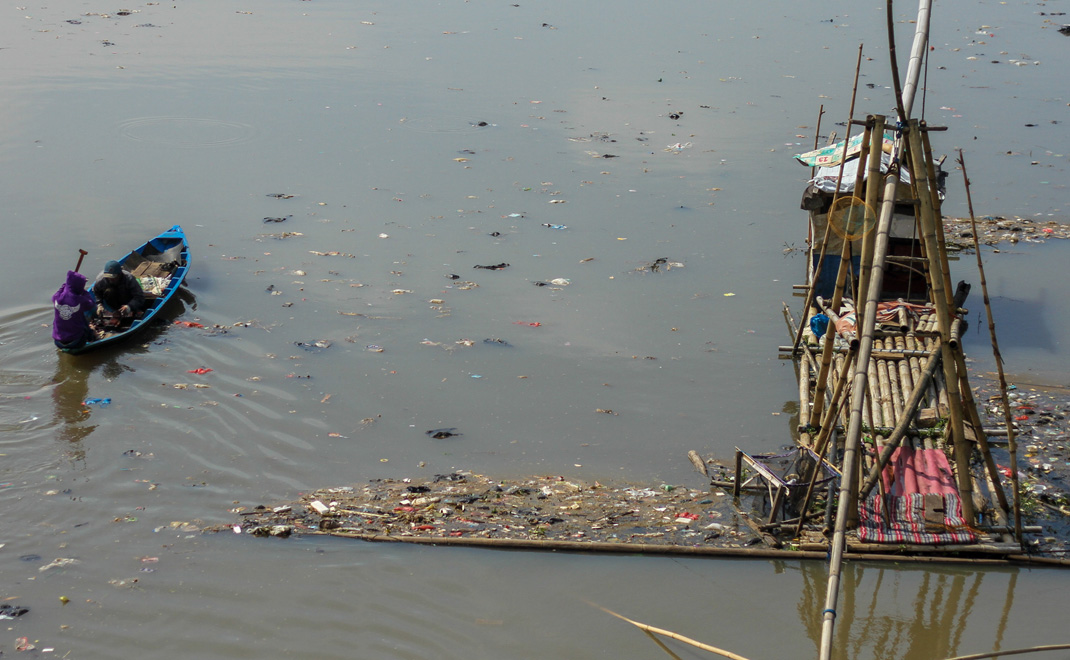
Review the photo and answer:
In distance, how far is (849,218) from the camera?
6137mm

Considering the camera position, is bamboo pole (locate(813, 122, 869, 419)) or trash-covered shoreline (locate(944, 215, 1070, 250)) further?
trash-covered shoreline (locate(944, 215, 1070, 250))

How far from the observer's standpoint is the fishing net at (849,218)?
6039 mm

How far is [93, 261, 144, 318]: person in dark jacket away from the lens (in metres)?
9.19

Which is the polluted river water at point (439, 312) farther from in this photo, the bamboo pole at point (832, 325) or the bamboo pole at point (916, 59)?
the bamboo pole at point (916, 59)

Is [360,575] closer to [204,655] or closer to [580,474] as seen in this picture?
[204,655]

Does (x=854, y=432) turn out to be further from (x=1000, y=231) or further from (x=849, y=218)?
(x=1000, y=231)

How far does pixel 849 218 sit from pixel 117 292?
7.42 metres

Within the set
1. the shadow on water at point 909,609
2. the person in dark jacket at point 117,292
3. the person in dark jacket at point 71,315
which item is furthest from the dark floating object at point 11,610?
the shadow on water at point 909,609

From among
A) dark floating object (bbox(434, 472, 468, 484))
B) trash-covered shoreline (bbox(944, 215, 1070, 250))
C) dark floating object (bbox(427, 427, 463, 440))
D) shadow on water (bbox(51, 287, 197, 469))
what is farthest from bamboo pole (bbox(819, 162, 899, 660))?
trash-covered shoreline (bbox(944, 215, 1070, 250))

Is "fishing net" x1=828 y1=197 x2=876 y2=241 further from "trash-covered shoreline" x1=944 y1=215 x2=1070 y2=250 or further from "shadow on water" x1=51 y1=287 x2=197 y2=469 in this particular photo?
"shadow on water" x1=51 y1=287 x2=197 y2=469

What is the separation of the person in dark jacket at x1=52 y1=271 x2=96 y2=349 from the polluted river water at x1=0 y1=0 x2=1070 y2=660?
341 millimetres

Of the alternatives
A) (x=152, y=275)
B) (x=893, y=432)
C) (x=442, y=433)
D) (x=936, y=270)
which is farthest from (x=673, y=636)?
(x=152, y=275)

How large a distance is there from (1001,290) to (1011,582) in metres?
5.64

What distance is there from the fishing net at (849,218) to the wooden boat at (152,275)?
6928 millimetres
